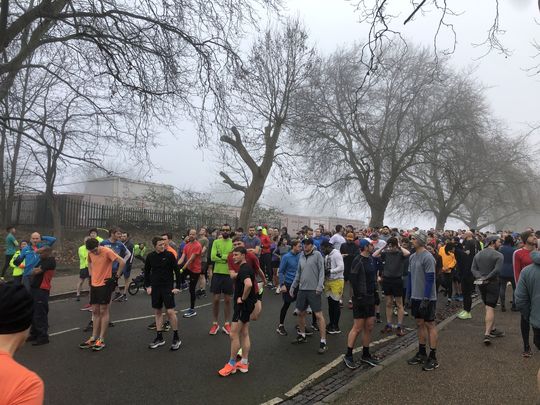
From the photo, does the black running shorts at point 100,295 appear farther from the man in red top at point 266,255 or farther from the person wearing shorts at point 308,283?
the man in red top at point 266,255

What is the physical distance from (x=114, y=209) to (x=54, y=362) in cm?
1761

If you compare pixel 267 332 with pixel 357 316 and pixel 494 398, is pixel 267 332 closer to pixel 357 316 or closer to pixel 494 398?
pixel 357 316

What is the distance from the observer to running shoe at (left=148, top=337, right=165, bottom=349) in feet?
22.8

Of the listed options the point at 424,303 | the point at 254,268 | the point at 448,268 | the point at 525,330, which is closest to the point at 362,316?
the point at 424,303

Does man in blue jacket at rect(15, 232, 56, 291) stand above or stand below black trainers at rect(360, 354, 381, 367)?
above

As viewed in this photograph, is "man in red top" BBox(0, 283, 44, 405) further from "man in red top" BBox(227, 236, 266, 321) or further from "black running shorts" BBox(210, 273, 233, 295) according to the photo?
"black running shorts" BBox(210, 273, 233, 295)

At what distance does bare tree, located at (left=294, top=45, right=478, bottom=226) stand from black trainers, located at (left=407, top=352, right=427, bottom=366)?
1804 cm

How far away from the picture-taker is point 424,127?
26.3m

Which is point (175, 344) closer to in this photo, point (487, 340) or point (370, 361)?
point (370, 361)

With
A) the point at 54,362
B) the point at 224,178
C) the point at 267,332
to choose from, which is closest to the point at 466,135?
the point at 224,178

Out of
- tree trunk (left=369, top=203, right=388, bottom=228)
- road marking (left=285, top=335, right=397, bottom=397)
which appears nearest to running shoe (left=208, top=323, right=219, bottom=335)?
road marking (left=285, top=335, right=397, bottom=397)

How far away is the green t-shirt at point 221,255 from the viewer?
8211 mm

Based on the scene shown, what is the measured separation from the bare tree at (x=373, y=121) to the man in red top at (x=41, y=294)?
1746cm

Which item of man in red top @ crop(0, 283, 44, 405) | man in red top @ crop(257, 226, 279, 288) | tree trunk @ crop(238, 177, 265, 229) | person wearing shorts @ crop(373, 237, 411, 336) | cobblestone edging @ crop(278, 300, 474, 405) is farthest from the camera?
tree trunk @ crop(238, 177, 265, 229)
